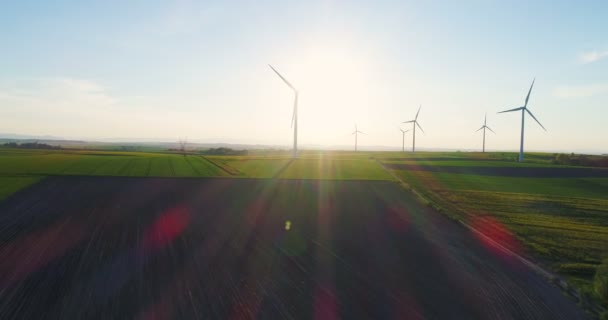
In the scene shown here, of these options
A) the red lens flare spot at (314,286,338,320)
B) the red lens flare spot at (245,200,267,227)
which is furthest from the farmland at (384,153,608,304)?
the red lens flare spot at (245,200,267,227)

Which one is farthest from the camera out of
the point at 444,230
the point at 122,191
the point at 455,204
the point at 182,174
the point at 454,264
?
the point at 182,174

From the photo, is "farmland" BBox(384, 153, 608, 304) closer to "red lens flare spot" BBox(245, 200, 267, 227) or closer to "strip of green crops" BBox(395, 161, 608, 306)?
"strip of green crops" BBox(395, 161, 608, 306)

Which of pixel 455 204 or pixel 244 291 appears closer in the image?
pixel 244 291

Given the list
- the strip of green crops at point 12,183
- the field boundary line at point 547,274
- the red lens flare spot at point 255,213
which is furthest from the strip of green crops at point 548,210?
the strip of green crops at point 12,183

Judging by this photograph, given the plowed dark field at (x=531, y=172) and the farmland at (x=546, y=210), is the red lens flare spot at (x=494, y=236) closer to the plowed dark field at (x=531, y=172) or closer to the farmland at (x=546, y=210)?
the farmland at (x=546, y=210)

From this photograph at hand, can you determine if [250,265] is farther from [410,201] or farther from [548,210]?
[548,210]

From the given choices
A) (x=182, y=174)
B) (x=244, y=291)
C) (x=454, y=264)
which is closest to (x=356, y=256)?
(x=454, y=264)

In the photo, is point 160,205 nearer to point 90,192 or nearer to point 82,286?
point 90,192
